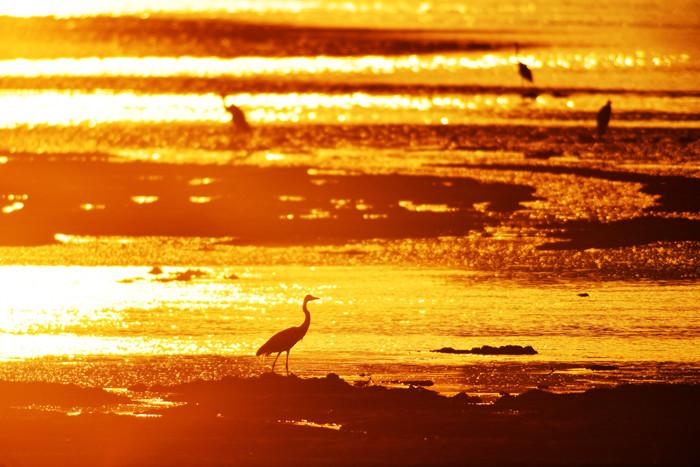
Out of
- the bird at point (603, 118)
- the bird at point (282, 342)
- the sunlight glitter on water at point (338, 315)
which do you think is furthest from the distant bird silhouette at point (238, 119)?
the bird at point (282, 342)

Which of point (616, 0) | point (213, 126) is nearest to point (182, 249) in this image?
point (213, 126)

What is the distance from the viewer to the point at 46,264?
981 inches

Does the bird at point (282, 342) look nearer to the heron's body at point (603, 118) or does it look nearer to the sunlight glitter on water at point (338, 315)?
the sunlight glitter on water at point (338, 315)

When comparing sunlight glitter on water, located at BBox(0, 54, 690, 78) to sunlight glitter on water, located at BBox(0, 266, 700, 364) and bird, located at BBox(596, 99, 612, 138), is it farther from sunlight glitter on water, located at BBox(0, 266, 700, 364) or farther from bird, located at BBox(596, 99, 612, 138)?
sunlight glitter on water, located at BBox(0, 266, 700, 364)

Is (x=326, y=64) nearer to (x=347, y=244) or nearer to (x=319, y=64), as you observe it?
(x=319, y=64)

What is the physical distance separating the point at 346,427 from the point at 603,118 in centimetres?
1786

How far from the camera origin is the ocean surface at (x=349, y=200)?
19.9 meters

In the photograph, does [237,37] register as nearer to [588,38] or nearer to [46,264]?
[588,38]

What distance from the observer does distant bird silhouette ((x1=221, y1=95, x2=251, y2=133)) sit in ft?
113

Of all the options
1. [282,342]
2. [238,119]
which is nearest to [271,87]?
[238,119]

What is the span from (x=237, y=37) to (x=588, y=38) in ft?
32.7

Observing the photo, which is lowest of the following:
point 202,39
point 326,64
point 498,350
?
point 498,350

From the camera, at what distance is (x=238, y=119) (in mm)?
34469

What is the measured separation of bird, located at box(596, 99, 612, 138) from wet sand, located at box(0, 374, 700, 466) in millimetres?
15687
